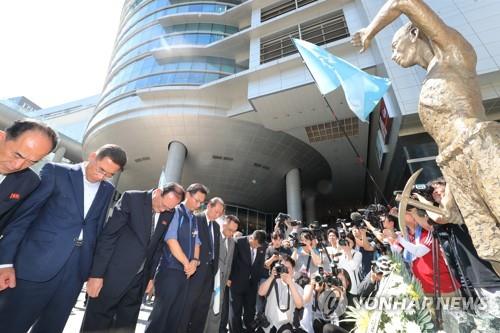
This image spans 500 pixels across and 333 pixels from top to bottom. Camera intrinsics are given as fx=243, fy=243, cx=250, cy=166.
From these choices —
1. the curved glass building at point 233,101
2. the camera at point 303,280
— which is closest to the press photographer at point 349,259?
the camera at point 303,280

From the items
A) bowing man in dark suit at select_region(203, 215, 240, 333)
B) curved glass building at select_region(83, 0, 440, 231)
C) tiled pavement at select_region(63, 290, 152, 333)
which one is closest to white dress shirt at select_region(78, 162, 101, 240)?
bowing man in dark suit at select_region(203, 215, 240, 333)

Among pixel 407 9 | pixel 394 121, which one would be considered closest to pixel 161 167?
pixel 394 121

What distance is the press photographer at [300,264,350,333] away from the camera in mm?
2604

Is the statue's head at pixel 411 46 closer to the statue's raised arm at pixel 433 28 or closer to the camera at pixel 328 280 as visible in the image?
the statue's raised arm at pixel 433 28

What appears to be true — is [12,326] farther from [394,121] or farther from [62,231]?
[394,121]

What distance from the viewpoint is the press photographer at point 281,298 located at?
2.55 metres

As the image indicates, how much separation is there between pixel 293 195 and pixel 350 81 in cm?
1219

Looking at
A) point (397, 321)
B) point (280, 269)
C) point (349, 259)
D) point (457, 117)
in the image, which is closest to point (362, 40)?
point (457, 117)

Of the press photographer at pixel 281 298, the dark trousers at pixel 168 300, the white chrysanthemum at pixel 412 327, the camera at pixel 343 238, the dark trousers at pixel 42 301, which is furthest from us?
the camera at pixel 343 238

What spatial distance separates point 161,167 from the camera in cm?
1697

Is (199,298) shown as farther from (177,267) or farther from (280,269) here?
(280,269)

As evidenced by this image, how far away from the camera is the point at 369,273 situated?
291cm

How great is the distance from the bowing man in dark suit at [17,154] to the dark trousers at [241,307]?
2621 millimetres

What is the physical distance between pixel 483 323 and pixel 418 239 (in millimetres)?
1816
